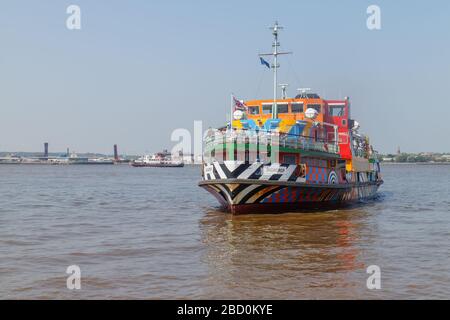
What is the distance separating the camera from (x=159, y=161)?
5969 inches

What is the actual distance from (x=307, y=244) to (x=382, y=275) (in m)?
3.67

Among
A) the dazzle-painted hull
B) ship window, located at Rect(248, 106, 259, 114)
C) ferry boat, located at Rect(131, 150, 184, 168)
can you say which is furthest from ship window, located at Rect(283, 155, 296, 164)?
ferry boat, located at Rect(131, 150, 184, 168)

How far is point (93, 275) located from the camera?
1057cm

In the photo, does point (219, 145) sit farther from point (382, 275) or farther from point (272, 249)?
point (382, 275)

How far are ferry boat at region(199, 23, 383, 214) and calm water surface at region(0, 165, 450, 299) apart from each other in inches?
32.8

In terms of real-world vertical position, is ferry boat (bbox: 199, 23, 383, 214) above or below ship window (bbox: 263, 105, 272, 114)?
below

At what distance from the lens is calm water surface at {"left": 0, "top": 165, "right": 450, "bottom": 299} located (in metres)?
9.52

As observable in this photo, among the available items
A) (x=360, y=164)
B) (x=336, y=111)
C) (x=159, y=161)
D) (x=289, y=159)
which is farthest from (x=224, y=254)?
(x=159, y=161)

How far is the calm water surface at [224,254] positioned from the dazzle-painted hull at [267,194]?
54 centimetres

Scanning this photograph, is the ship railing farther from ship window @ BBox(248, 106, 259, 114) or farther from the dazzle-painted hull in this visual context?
ship window @ BBox(248, 106, 259, 114)

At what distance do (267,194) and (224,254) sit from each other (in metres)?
7.20

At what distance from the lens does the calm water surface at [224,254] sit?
9.52 meters

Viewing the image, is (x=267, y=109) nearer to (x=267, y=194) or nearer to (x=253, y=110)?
(x=253, y=110)

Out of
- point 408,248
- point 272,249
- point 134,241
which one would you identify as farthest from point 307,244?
point 134,241
